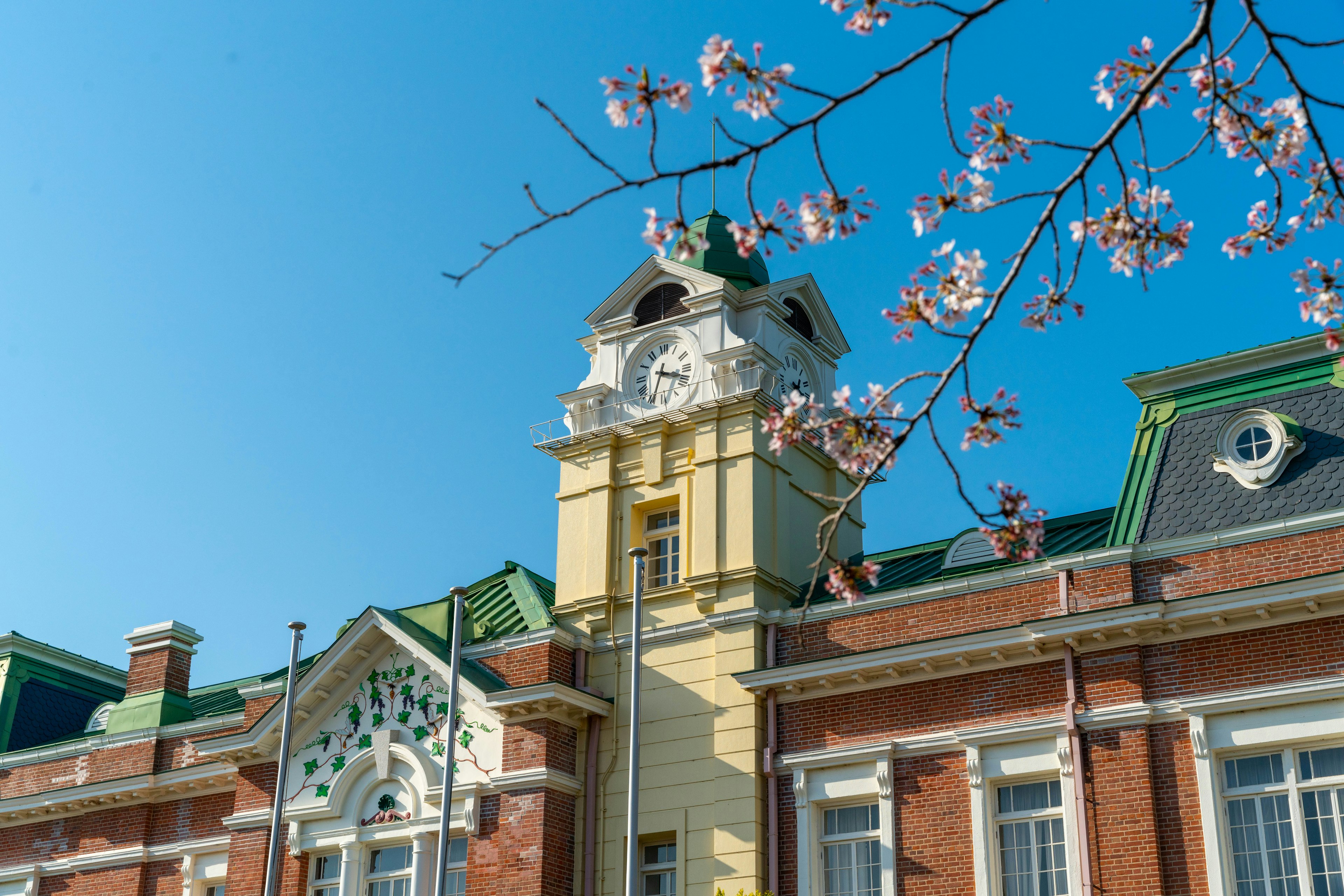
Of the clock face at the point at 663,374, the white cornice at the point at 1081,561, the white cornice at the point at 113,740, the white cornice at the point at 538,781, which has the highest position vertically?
the clock face at the point at 663,374

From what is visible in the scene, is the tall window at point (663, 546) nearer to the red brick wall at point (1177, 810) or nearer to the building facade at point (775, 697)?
the building facade at point (775, 697)

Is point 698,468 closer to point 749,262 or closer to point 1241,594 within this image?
point 749,262

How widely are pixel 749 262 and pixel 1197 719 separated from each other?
1263 cm

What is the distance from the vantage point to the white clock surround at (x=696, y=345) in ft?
86.1

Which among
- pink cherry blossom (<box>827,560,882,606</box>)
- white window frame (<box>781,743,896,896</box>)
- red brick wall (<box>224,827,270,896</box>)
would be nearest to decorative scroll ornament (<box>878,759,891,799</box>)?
white window frame (<box>781,743,896,896</box>)

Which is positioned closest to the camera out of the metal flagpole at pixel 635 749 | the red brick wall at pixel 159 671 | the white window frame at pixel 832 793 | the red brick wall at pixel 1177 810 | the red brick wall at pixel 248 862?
the red brick wall at pixel 1177 810

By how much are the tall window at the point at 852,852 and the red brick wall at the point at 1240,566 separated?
5196 millimetres

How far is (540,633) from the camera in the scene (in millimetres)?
24859

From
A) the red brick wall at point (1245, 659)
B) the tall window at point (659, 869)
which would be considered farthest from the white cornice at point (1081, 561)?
the tall window at point (659, 869)

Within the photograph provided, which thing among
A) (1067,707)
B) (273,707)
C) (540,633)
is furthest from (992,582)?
(273,707)

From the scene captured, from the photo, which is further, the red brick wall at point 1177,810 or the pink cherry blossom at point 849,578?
the red brick wall at point 1177,810

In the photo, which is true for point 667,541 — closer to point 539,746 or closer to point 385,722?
point 539,746

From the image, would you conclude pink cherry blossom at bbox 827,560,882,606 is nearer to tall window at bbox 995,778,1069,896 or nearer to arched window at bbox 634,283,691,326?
tall window at bbox 995,778,1069,896

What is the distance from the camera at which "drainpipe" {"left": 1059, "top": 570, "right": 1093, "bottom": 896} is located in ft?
63.8
